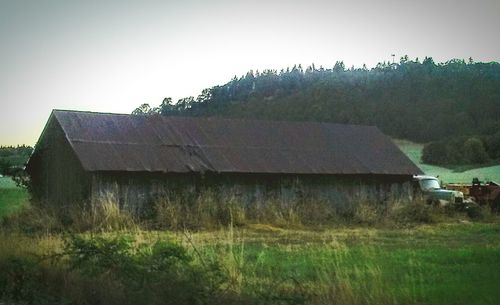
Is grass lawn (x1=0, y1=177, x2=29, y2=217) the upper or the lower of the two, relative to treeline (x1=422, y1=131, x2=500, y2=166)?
lower

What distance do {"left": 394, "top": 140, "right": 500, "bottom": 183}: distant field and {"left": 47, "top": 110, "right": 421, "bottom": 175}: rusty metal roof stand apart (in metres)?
27.7

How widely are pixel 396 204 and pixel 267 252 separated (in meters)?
15.4

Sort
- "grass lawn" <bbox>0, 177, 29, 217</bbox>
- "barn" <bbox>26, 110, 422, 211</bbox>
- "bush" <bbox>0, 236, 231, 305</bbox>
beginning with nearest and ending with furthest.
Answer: "bush" <bbox>0, 236, 231, 305</bbox> → "barn" <bbox>26, 110, 422, 211</bbox> → "grass lawn" <bbox>0, 177, 29, 217</bbox>

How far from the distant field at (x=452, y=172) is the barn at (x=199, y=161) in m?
28.6

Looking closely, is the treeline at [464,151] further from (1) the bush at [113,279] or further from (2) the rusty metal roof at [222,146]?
(1) the bush at [113,279]

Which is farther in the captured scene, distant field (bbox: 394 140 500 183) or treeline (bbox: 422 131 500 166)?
treeline (bbox: 422 131 500 166)

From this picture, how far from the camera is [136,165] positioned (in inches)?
1075

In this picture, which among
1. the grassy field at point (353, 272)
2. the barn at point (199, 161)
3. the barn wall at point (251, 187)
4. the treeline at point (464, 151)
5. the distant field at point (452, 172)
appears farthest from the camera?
the treeline at point (464, 151)

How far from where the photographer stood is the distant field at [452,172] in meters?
62.5

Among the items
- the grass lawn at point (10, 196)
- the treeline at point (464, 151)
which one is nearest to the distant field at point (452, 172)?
the treeline at point (464, 151)

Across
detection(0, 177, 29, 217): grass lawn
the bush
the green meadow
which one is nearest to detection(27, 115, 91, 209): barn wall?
detection(0, 177, 29, 217): grass lawn

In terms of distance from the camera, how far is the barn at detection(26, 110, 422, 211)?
27422mm

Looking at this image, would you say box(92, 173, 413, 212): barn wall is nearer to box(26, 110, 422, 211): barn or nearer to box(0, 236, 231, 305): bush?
box(26, 110, 422, 211): barn

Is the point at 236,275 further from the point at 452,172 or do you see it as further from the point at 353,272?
the point at 452,172
